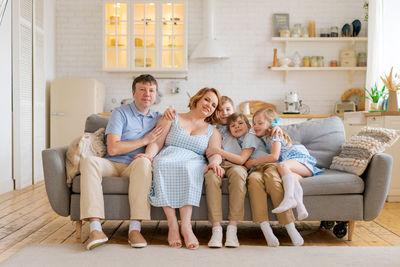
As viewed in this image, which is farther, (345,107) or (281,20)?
(281,20)

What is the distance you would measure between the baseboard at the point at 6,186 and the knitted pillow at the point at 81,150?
212cm

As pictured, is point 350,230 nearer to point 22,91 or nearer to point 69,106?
point 22,91

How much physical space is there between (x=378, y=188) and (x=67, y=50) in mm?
5085

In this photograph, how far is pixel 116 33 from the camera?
586 cm

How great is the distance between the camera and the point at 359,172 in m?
2.63

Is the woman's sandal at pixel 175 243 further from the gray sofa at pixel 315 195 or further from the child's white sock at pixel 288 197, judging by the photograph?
the child's white sock at pixel 288 197

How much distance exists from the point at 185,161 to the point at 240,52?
3.94m

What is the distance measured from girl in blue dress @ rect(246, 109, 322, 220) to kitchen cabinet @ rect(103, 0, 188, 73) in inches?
127

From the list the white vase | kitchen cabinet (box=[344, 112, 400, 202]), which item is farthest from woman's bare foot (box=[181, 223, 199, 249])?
the white vase

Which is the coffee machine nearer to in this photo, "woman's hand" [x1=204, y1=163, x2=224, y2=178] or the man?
the man

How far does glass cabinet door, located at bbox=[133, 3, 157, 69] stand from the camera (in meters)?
5.86

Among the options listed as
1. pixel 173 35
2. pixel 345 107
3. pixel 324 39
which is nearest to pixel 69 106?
pixel 173 35

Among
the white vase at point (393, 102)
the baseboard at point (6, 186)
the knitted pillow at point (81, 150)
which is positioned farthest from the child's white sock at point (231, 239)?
the baseboard at point (6, 186)

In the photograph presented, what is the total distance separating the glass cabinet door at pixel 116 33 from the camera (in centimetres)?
585
